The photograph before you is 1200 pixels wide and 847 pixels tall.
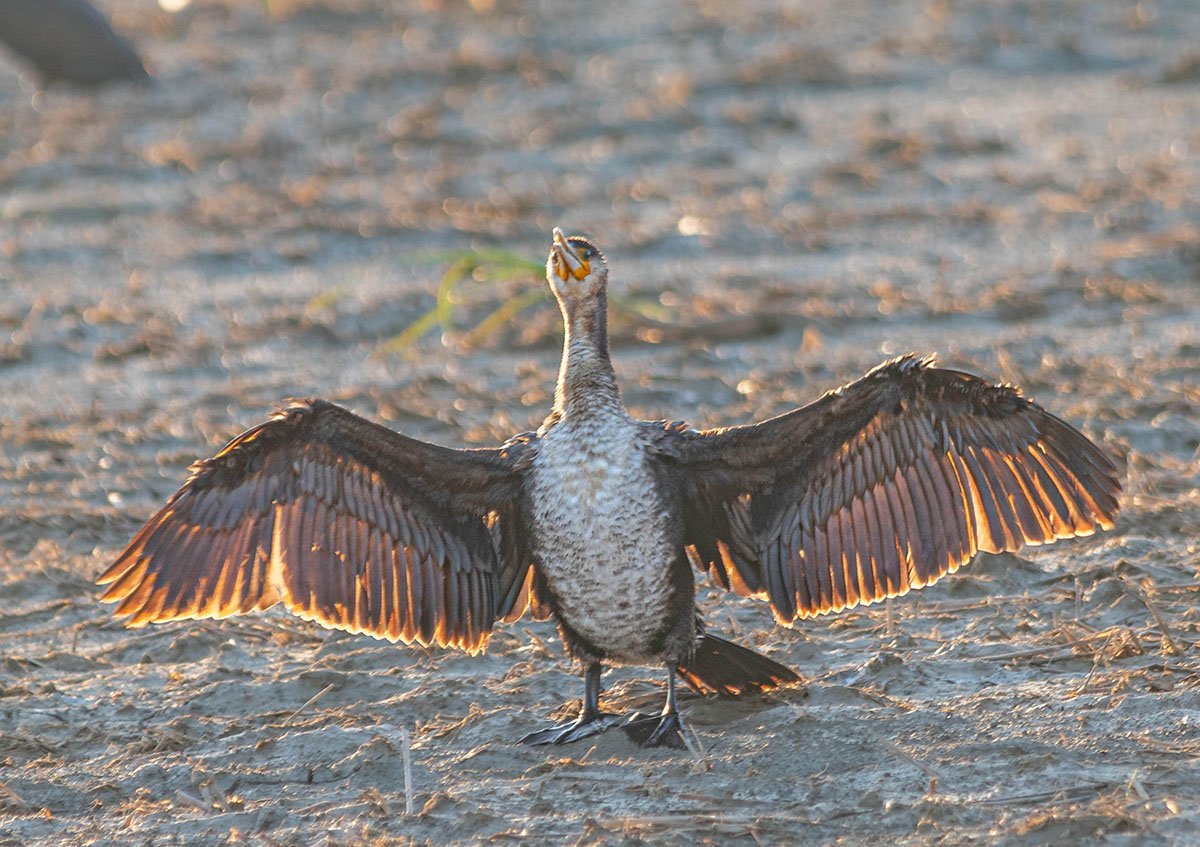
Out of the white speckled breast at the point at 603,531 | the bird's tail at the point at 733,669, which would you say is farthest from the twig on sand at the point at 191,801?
the bird's tail at the point at 733,669

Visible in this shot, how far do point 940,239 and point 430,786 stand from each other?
6.90m

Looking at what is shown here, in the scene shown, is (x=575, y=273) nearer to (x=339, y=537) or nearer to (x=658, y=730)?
(x=339, y=537)

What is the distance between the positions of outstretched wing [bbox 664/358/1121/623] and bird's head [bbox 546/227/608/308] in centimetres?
52

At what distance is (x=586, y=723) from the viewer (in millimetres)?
5102

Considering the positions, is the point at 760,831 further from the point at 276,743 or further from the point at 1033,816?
the point at 276,743

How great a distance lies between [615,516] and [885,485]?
2.50 feet

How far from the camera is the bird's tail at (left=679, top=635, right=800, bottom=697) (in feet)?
16.8

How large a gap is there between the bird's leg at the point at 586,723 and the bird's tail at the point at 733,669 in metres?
0.25

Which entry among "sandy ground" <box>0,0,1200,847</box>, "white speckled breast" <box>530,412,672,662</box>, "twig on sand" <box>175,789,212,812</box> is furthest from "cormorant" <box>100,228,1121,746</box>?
"twig on sand" <box>175,789,212,812</box>

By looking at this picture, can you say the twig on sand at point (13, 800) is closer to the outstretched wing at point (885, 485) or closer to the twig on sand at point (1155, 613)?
Answer: the outstretched wing at point (885, 485)

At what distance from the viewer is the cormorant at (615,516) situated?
5.00m

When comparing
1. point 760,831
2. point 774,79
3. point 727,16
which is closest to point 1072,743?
point 760,831

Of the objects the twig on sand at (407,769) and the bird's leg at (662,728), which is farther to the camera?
the bird's leg at (662,728)

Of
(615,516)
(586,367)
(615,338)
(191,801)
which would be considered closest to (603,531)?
(615,516)
